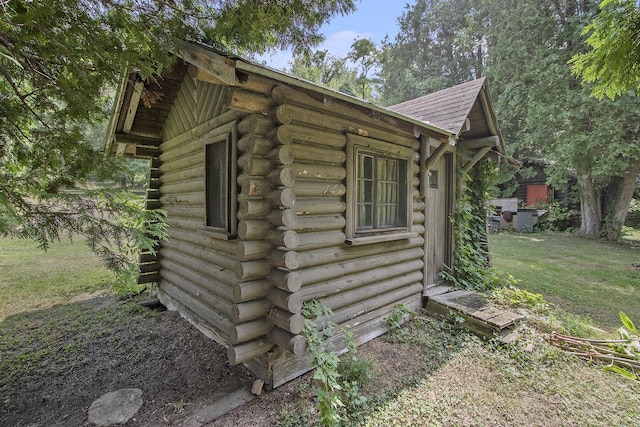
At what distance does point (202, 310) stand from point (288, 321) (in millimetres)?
1977

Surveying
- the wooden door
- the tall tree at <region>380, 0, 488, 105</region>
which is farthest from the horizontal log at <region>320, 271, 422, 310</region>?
the tall tree at <region>380, 0, 488, 105</region>

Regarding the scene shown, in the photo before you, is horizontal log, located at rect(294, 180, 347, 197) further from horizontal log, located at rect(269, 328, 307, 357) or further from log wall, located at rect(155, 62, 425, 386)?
horizontal log, located at rect(269, 328, 307, 357)

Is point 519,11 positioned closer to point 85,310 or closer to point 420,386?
point 420,386

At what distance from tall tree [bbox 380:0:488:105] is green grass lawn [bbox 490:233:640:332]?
1558 centimetres

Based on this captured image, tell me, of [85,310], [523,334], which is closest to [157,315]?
[85,310]

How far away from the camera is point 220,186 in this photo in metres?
4.10

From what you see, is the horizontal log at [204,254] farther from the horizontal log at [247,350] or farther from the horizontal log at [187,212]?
the horizontal log at [247,350]

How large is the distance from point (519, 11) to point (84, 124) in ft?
63.3

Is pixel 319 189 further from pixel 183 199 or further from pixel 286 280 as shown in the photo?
pixel 183 199

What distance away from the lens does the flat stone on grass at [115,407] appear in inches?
115

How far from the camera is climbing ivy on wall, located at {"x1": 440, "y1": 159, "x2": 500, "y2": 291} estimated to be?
6.22 m

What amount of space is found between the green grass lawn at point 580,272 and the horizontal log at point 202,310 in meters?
5.78

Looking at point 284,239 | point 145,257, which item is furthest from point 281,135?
point 145,257

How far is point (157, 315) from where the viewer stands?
538 cm
